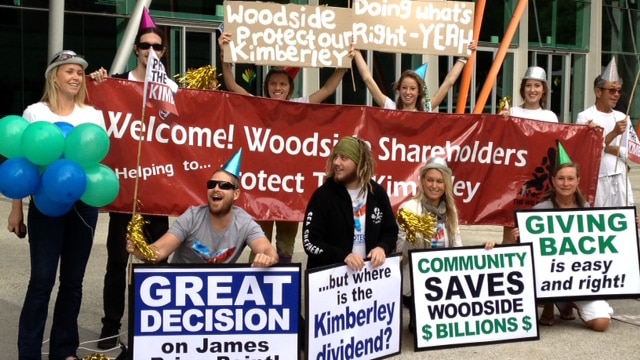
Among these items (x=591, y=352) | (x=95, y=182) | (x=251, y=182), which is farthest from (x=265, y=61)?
(x=591, y=352)

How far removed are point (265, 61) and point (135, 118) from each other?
3.38 ft

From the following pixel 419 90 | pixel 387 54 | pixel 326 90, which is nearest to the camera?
pixel 326 90

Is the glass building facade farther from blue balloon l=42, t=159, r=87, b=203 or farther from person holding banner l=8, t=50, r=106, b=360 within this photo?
blue balloon l=42, t=159, r=87, b=203

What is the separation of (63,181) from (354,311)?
1.75 meters

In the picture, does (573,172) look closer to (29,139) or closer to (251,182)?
(251,182)

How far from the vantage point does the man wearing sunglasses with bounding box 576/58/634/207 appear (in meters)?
7.06

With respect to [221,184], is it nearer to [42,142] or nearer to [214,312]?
[214,312]

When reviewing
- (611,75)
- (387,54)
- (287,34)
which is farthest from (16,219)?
(387,54)

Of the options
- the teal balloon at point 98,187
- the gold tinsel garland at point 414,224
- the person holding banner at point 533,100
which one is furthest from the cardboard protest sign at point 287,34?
the teal balloon at point 98,187

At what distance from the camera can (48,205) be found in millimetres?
4586

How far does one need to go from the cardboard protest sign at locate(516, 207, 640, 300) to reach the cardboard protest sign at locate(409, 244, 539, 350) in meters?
0.40

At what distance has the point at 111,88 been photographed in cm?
591

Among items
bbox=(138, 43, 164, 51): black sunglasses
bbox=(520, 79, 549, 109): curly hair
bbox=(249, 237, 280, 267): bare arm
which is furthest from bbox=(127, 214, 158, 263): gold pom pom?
bbox=(520, 79, 549, 109): curly hair

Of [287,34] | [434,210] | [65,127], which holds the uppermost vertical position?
[287,34]
